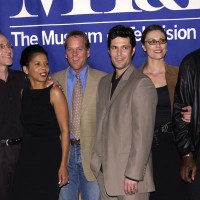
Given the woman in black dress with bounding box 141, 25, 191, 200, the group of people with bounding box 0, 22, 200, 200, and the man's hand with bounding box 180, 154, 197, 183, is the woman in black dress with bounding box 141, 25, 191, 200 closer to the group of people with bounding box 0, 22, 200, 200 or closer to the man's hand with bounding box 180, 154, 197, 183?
the group of people with bounding box 0, 22, 200, 200

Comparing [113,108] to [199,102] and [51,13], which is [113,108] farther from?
[51,13]

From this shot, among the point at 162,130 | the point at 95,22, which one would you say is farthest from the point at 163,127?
the point at 95,22

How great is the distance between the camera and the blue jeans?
12.6 feet

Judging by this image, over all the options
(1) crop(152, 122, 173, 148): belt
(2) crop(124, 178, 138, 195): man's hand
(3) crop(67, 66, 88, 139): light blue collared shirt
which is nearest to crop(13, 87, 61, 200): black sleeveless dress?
(3) crop(67, 66, 88, 139): light blue collared shirt

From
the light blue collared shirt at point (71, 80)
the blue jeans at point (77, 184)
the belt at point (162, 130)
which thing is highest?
the light blue collared shirt at point (71, 80)

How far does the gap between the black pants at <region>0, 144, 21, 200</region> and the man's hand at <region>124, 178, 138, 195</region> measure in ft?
3.54

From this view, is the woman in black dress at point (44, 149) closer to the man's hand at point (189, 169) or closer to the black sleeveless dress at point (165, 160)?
the black sleeveless dress at point (165, 160)

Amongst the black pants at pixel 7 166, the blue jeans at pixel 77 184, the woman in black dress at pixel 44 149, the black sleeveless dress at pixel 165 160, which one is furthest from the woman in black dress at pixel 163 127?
the black pants at pixel 7 166

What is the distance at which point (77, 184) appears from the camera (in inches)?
156

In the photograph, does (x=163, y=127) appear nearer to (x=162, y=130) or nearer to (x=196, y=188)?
(x=162, y=130)

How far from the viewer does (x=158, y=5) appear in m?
4.52

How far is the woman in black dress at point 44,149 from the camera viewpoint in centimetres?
353

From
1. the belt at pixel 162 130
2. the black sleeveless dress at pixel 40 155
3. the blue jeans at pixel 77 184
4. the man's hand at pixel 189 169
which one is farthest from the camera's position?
the blue jeans at pixel 77 184

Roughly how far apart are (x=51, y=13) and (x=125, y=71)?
5.27ft
